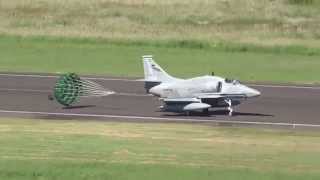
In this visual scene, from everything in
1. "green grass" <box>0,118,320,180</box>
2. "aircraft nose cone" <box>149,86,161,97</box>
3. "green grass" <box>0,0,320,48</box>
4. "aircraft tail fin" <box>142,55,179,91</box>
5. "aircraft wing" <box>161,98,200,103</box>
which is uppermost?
"green grass" <box>0,0,320,48</box>

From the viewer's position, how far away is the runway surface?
32.0m

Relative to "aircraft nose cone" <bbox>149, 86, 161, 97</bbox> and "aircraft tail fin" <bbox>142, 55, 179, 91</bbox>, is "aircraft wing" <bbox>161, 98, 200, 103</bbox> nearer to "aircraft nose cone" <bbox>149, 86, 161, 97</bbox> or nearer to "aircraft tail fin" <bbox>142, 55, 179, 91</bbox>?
"aircraft nose cone" <bbox>149, 86, 161, 97</bbox>

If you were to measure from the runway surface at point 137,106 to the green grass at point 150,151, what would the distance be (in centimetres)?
181

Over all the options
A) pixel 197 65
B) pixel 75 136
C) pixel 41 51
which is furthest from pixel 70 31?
pixel 75 136

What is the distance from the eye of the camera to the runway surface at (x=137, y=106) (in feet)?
105

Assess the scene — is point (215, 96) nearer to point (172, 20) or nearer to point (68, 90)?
point (68, 90)

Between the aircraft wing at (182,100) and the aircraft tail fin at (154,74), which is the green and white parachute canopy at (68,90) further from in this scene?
the aircraft wing at (182,100)

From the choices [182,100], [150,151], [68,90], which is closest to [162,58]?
[68,90]

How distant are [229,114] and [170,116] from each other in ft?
6.96

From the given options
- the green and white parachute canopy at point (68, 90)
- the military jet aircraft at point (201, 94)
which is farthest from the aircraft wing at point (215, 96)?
the green and white parachute canopy at point (68, 90)

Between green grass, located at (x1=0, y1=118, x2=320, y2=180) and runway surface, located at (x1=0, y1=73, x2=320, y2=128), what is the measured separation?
181 centimetres

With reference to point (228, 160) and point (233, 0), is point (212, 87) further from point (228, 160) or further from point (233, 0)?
point (233, 0)

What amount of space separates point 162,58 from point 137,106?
15885 millimetres

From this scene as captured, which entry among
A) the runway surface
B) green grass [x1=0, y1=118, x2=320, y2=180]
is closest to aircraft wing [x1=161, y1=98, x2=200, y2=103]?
the runway surface
